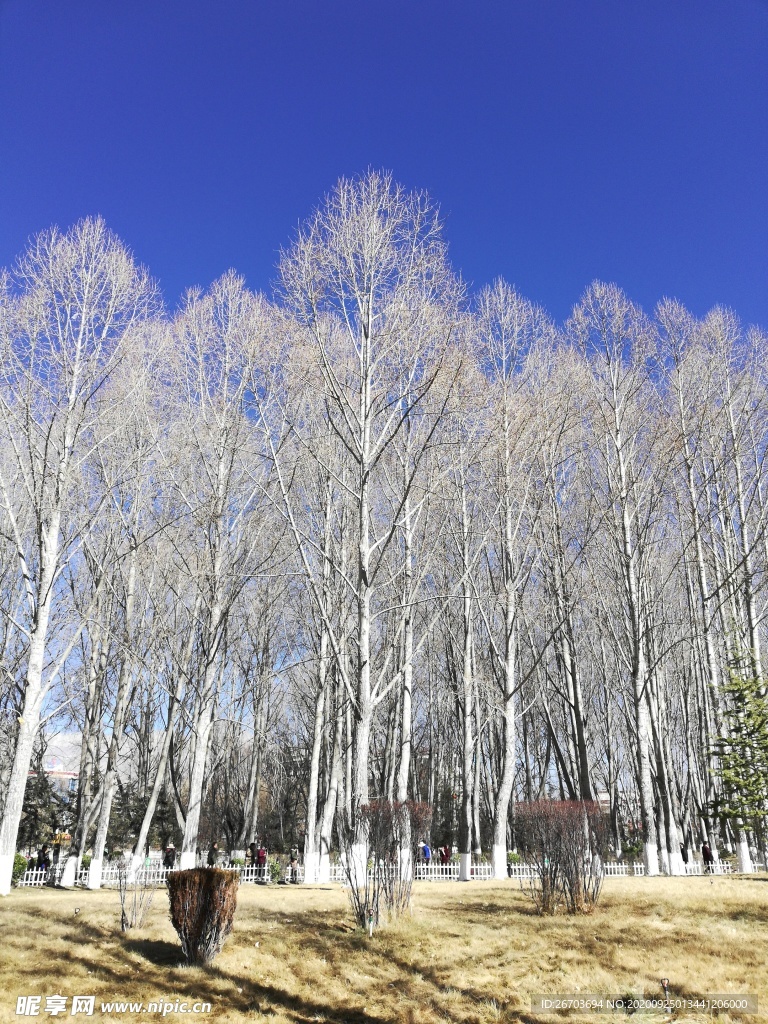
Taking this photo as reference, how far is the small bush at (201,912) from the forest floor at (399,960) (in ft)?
0.69

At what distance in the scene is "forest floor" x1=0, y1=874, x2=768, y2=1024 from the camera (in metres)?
5.99

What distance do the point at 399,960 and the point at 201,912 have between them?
217 cm

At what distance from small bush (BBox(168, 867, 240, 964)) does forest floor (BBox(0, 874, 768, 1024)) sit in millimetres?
210

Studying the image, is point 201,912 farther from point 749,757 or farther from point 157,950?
point 749,757

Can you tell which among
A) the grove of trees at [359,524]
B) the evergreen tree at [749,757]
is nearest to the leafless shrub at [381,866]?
the grove of trees at [359,524]

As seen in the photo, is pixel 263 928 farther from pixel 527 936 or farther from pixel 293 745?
pixel 293 745

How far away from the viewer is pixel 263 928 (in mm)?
8180

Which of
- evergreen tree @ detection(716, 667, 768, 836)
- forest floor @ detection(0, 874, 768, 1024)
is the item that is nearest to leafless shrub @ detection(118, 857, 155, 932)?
forest floor @ detection(0, 874, 768, 1024)

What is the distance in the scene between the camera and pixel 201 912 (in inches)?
281

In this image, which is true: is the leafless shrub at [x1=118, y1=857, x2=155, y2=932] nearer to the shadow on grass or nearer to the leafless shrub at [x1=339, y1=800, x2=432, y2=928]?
the shadow on grass

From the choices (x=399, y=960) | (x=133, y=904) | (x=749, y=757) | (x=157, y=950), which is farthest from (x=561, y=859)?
(x=749, y=757)

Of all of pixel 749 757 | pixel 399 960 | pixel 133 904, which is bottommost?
pixel 399 960

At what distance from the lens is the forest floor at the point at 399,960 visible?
5992 millimetres

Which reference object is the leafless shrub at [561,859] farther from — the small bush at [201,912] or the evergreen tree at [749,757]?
the evergreen tree at [749,757]
